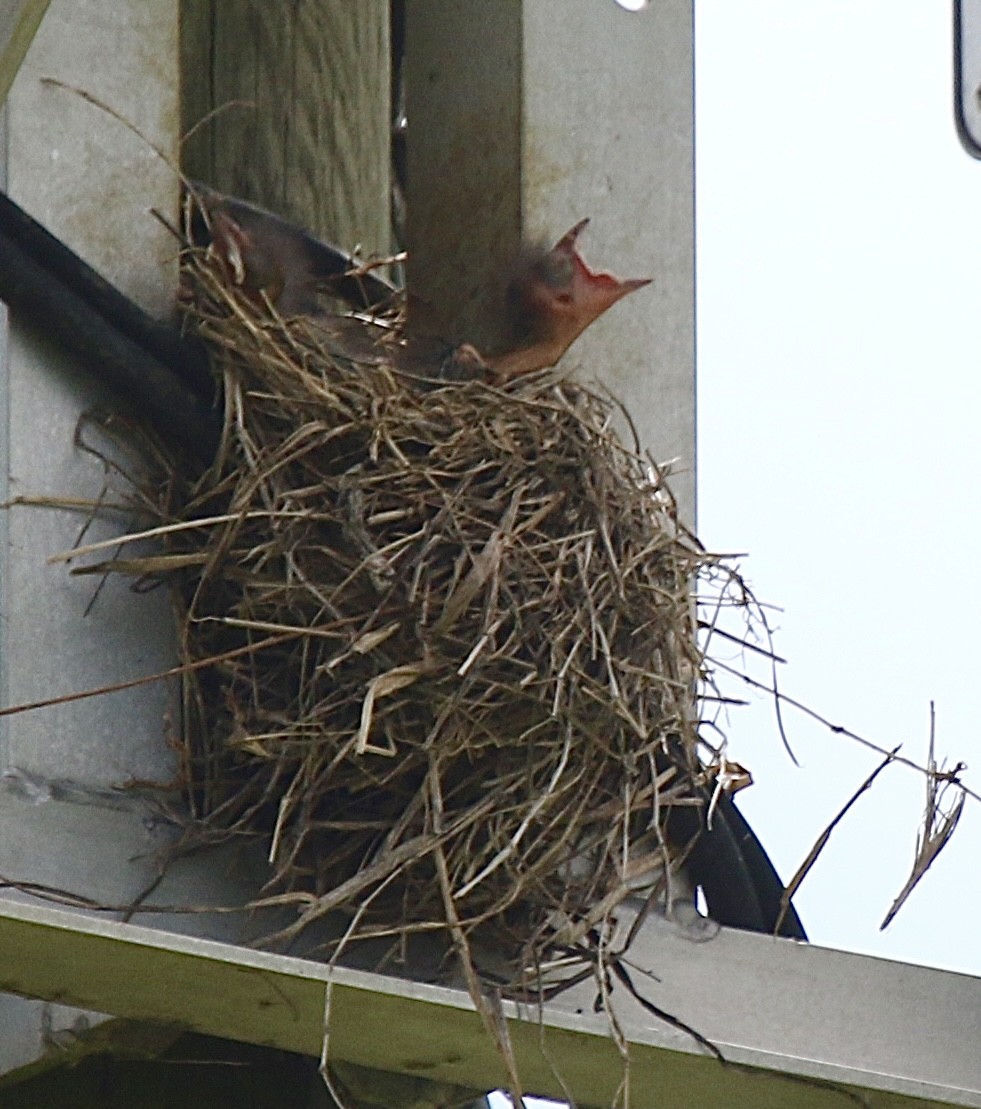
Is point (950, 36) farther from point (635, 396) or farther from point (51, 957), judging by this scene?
point (51, 957)

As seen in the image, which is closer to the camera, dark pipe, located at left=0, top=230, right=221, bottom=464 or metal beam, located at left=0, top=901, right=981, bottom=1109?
metal beam, located at left=0, top=901, right=981, bottom=1109

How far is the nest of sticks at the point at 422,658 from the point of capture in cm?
222

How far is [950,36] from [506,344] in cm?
54

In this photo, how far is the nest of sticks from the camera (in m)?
2.22

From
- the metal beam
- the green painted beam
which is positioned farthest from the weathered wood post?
the green painted beam

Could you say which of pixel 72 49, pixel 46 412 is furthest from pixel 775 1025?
pixel 72 49

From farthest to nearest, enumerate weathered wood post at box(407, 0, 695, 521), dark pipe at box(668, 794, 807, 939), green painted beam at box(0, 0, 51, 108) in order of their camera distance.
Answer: weathered wood post at box(407, 0, 695, 521), dark pipe at box(668, 794, 807, 939), green painted beam at box(0, 0, 51, 108)

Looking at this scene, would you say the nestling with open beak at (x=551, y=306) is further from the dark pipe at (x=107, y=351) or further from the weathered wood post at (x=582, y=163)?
the dark pipe at (x=107, y=351)

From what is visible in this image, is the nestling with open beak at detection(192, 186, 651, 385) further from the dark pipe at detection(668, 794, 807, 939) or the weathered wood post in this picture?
the dark pipe at detection(668, 794, 807, 939)

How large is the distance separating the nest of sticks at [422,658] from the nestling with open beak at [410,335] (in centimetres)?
9

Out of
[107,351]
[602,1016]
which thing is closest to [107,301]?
[107,351]

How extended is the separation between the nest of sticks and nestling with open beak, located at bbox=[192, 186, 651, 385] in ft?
0.31

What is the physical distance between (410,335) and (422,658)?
1.91 feet

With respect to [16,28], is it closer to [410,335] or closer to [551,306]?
[551,306]
